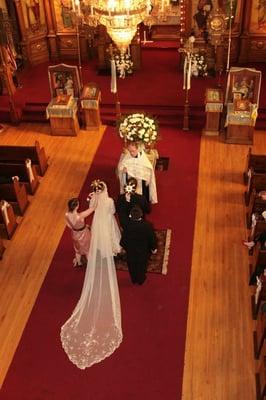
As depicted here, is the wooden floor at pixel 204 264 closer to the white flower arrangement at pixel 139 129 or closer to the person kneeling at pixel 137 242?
the person kneeling at pixel 137 242

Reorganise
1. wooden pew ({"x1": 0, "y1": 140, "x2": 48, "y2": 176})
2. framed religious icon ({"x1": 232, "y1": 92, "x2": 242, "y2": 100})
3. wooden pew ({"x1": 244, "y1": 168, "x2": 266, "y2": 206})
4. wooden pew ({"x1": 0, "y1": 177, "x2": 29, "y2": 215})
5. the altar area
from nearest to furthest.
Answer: wooden pew ({"x1": 244, "y1": 168, "x2": 266, "y2": 206}) < wooden pew ({"x1": 0, "y1": 177, "x2": 29, "y2": 215}) < wooden pew ({"x1": 0, "y1": 140, "x2": 48, "y2": 176}) < framed religious icon ({"x1": 232, "y1": 92, "x2": 242, "y2": 100}) < the altar area

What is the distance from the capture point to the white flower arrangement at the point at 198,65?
47.6 ft

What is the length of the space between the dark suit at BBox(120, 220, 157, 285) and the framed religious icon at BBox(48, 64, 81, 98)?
6485 millimetres

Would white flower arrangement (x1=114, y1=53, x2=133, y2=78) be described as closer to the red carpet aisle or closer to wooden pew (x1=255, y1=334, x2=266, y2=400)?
the red carpet aisle

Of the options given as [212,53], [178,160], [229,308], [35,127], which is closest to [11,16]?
[35,127]

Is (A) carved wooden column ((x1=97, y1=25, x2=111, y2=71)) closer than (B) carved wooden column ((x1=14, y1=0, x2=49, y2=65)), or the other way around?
(A) carved wooden column ((x1=97, y1=25, x2=111, y2=71))

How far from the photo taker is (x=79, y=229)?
27.4 feet

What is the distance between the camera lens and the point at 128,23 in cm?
749

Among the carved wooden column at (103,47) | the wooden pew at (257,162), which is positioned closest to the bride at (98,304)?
the wooden pew at (257,162)

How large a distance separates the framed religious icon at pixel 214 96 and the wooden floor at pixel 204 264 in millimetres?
1010

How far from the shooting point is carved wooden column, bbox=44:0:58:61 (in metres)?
15.6

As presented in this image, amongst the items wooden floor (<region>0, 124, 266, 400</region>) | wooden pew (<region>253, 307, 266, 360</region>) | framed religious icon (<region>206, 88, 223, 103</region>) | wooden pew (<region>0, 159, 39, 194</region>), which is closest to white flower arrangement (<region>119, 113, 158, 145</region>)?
wooden floor (<region>0, 124, 266, 400</region>)

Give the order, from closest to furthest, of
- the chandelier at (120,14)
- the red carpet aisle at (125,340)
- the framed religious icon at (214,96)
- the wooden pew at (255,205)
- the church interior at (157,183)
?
the red carpet aisle at (125,340), the chandelier at (120,14), the church interior at (157,183), the wooden pew at (255,205), the framed religious icon at (214,96)

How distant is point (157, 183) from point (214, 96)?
122 inches
